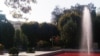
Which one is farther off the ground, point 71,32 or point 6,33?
point 6,33

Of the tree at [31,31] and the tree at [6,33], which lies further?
the tree at [31,31]

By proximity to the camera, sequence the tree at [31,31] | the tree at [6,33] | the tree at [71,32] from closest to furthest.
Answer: the tree at [71,32] < the tree at [6,33] < the tree at [31,31]

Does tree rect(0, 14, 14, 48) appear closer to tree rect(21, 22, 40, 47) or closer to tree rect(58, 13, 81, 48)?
tree rect(21, 22, 40, 47)

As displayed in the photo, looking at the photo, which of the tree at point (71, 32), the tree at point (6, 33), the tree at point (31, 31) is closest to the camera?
the tree at point (71, 32)

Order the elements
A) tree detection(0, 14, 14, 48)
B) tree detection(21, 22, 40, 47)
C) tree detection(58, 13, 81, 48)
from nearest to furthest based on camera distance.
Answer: tree detection(58, 13, 81, 48) → tree detection(0, 14, 14, 48) → tree detection(21, 22, 40, 47)

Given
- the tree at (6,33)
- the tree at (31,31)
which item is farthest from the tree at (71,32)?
the tree at (6,33)

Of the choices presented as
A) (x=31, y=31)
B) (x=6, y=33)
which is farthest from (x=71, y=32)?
(x=6, y=33)

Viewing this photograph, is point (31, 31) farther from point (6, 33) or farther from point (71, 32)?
point (71, 32)

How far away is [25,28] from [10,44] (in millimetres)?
4275

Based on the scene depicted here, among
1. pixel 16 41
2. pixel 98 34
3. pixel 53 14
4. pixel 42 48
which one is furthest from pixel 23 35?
pixel 53 14

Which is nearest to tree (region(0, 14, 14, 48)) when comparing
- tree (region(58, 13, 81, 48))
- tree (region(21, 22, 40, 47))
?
tree (region(21, 22, 40, 47))

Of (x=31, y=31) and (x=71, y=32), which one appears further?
(x=31, y=31)

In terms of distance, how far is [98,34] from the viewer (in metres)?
45.9

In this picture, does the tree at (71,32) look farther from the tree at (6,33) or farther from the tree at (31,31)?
the tree at (6,33)
